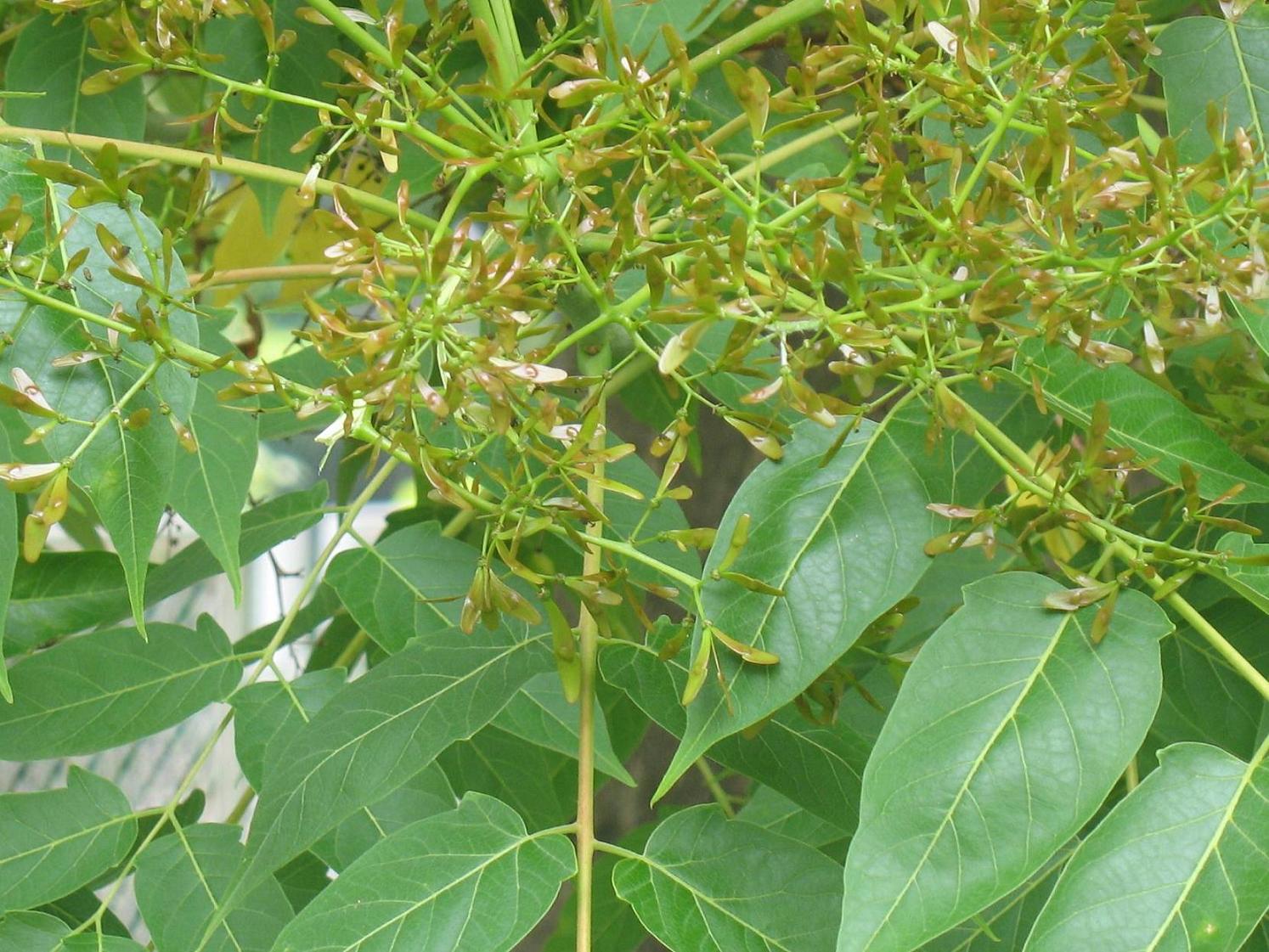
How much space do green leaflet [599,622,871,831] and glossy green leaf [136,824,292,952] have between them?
0.21m

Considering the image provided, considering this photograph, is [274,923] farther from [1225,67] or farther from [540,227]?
[1225,67]

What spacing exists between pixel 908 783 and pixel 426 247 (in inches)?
10.4

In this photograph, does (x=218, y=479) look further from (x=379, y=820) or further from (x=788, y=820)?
(x=788, y=820)

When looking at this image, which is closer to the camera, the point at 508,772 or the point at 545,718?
the point at 545,718

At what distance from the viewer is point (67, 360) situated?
542 millimetres

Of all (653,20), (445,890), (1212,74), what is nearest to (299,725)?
(445,890)

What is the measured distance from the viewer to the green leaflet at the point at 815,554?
0.53 metres

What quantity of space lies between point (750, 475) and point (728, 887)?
18 centimetres

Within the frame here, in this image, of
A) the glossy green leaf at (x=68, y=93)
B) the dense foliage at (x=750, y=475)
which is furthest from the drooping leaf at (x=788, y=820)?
the glossy green leaf at (x=68, y=93)

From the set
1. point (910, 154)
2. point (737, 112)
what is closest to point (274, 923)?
point (910, 154)

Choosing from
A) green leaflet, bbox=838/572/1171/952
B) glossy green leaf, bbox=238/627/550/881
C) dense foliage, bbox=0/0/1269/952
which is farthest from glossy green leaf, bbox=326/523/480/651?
green leaflet, bbox=838/572/1171/952

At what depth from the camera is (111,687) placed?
2.56 ft

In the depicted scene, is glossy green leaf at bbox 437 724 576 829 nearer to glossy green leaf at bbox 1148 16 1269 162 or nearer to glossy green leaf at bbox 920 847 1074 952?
glossy green leaf at bbox 920 847 1074 952

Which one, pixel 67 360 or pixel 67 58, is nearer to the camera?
pixel 67 360
